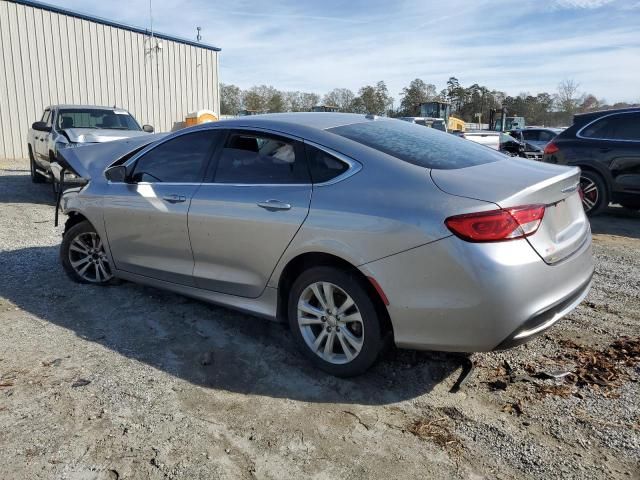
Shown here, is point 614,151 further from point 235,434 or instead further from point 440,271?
point 235,434

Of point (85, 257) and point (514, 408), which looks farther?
point (85, 257)

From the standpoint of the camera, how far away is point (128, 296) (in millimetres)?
→ 4699

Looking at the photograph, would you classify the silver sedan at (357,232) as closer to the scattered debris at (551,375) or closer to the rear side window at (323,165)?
the rear side window at (323,165)

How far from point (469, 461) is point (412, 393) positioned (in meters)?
0.66

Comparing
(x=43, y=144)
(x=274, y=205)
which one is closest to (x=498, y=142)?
(x=43, y=144)

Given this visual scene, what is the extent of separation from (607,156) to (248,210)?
6778mm

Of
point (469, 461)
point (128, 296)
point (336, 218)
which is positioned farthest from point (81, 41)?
point (469, 461)

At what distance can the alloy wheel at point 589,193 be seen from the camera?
8094 millimetres

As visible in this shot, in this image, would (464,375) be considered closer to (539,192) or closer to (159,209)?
(539,192)

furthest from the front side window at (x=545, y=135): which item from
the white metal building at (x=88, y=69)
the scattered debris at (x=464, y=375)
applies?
the scattered debris at (x=464, y=375)

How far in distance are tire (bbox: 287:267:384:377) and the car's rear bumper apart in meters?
0.15

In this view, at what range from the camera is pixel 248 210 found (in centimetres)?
345

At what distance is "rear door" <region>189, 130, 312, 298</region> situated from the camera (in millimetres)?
3303

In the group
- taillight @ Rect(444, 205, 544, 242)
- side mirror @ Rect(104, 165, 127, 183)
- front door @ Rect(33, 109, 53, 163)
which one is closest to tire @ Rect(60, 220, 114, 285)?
side mirror @ Rect(104, 165, 127, 183)
